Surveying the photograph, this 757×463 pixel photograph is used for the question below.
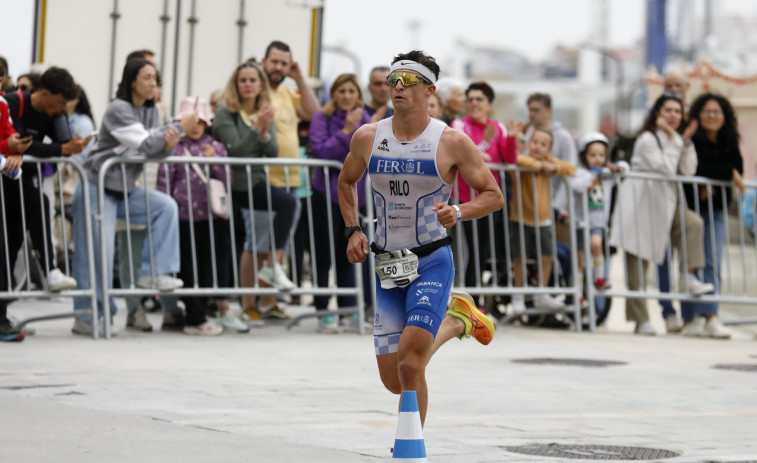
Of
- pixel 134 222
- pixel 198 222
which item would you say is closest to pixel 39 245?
pixel 134 222

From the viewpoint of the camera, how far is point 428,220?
619 centimetres

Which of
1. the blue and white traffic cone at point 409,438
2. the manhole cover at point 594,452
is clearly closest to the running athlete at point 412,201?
the blue and white traffic cone at point 409,438

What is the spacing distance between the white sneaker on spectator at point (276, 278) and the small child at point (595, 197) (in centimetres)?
329

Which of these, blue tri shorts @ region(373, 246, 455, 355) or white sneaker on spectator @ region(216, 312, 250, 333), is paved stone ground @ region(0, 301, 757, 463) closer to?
white sneaker on spectator @ region(216, 312, 250, 333)

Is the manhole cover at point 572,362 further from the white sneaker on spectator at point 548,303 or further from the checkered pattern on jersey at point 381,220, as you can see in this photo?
the checkered pattern on jersey at point 381,220

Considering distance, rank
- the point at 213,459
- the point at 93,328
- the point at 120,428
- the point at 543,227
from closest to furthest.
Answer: the point at 213,459 < the point at 120,428 < the point at 93,328 < the point at 543,227

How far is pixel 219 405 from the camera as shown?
7.72 m

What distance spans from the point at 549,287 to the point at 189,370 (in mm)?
5222

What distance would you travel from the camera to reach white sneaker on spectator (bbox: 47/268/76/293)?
10539 mm

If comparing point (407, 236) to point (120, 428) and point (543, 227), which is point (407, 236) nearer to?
point (120, 428)

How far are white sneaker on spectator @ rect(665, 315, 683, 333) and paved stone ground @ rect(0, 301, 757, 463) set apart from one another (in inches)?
78.5

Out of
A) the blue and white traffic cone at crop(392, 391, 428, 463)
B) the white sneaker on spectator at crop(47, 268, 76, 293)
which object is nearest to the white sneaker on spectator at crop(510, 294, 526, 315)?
the white sneaker on spectator at crop(47, 268, 76, 293)

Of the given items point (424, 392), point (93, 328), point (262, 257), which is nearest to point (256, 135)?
point (262, 257)

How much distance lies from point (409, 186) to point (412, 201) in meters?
0.07
